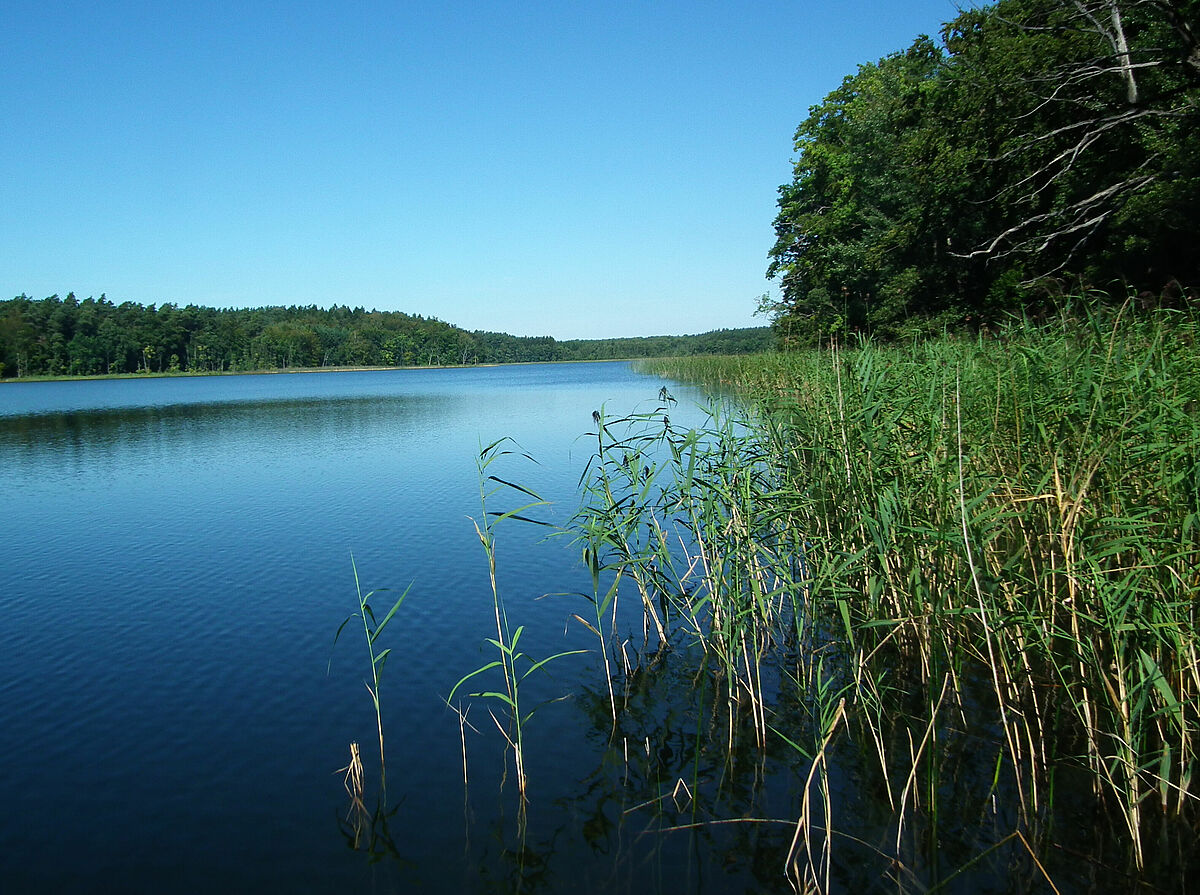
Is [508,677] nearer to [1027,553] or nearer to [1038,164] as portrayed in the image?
[1027,553]

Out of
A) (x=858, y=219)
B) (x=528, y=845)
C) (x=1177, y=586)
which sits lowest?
(x=528, y=845)

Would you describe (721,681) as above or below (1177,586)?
below

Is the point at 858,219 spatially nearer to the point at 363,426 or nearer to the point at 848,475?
the point at 363,426

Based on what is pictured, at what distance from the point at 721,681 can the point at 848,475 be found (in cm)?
214

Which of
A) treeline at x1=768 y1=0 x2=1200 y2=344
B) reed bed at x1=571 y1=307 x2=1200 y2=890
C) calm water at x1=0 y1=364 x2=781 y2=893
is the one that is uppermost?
treeline at x1=768 y1=0 x2=1200 y2=344

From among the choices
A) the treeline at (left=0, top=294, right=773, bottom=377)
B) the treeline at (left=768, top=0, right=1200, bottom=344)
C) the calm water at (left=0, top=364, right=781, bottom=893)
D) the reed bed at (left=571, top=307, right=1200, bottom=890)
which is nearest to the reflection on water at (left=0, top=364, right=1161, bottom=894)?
the calm water at (left=0, top=364, right=781, bottom=893)

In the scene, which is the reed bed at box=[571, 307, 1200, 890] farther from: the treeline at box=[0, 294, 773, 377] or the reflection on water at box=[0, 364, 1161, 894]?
the treeline at box=[0, 294, 773, 377]

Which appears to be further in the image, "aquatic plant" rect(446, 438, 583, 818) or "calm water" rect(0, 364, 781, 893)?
"aquatic plant" rect(446, 438, 583, 818)

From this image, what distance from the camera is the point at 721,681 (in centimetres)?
600

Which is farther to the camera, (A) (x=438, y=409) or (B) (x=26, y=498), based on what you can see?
(A) (x=438, y=409)

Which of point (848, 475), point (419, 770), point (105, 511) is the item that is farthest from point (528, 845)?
point (105, 511)

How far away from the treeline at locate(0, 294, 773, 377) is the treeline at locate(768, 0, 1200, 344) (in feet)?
99.6

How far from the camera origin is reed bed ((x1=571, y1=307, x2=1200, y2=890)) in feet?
12.0

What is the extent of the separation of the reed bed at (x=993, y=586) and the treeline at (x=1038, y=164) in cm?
607
